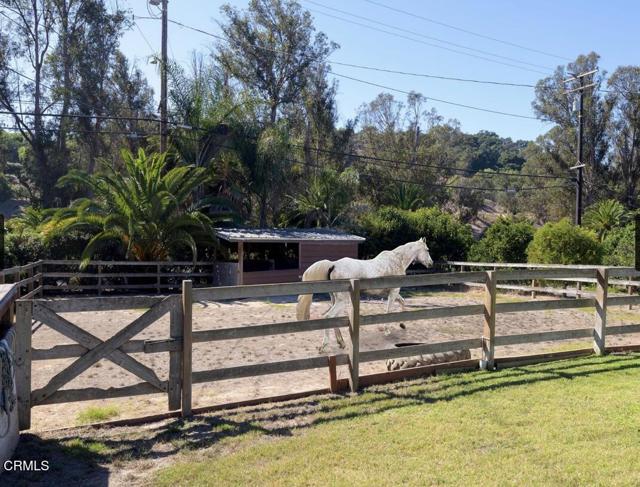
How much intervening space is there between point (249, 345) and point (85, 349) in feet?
13.8

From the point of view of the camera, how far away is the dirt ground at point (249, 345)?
229 inches

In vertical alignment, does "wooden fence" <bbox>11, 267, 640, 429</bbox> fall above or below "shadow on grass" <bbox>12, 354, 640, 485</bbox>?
above

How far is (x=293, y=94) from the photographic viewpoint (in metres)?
39.5

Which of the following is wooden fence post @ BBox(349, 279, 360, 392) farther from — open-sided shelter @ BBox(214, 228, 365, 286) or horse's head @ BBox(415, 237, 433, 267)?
open-sided shelter @ BBox(214, 228, 365, 286)

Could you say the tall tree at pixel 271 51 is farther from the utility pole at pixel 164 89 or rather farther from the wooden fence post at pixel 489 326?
the wooden fence post at pixel 489 326

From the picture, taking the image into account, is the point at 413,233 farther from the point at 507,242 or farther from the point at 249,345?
the point at 249,345

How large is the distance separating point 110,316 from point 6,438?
9.29 metres

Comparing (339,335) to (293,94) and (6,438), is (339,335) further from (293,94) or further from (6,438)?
(293,94)

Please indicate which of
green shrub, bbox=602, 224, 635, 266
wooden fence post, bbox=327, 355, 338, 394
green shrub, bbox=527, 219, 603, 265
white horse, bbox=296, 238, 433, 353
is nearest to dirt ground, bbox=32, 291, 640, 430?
wooden fence post, bbox=327, 355, 338, 394

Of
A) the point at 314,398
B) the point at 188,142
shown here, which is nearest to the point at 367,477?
the point at 314,398

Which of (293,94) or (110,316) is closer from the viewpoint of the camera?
(110,316)

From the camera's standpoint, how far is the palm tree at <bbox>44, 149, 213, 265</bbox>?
1823cm

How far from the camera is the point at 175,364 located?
5.04 m

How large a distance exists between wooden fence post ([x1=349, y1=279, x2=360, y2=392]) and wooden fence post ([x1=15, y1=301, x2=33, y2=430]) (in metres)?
3.13
